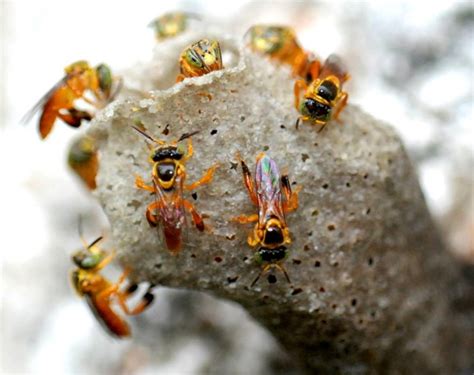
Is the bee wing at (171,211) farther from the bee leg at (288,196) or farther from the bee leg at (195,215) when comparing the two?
the bee leg at (288,196)

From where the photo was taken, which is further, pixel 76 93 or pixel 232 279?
pixel 76 93

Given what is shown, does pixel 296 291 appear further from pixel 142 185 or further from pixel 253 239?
pixel 142 185

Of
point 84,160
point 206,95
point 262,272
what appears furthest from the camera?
point 84,160

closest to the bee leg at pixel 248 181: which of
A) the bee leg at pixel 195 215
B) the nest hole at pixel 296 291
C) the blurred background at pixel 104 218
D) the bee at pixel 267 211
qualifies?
the bee at pixel 267 211

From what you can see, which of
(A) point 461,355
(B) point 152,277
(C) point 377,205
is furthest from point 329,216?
(A) point 461,355

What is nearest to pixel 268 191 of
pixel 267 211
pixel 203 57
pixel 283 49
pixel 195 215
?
pixel 267 211

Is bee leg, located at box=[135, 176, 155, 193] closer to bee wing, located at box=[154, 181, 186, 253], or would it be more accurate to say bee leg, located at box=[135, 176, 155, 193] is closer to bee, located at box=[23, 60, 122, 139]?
bee wing, located at box=[154, 181, 186, 253]

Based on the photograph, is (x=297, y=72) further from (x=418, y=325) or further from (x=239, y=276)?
(x=418, y=325)

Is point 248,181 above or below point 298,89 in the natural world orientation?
below
